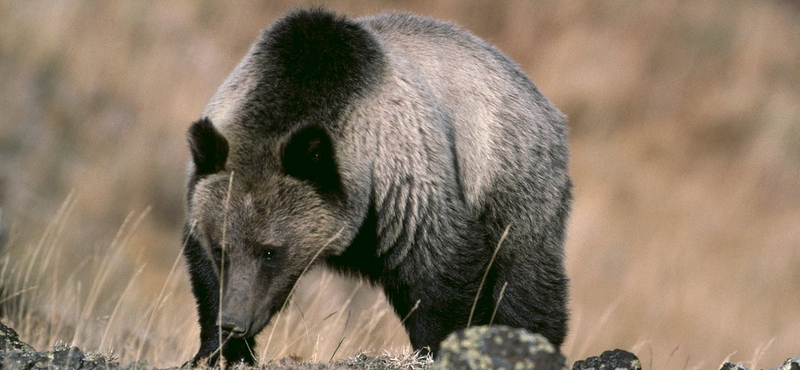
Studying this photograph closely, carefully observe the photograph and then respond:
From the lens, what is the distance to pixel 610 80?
1947 centimetres

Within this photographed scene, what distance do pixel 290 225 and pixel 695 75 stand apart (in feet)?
50.3

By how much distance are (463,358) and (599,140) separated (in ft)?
51.2

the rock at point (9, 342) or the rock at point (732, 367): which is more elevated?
the rock at point (732, 367)

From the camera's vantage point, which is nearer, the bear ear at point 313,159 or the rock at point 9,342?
the rock at point 9,342

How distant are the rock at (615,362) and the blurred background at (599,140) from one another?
9.53 metres

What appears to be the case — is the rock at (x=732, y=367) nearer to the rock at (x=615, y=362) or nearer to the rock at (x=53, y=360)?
the rock at (x=615, y=362)

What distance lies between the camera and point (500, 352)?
379cm

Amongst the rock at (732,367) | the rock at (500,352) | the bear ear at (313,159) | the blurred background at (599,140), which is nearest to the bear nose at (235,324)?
the bear ear at (313,159)

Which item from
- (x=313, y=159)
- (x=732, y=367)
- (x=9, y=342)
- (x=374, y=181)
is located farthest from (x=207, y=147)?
(x=732, y=367)

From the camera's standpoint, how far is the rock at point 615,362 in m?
4.50

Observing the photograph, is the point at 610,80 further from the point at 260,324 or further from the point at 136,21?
the point at 260,324

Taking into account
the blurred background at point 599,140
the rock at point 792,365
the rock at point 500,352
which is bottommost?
the blurred background at point 599,140

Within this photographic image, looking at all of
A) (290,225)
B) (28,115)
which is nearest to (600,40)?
(28,115)

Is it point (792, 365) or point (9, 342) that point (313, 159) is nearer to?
point (9, 342)
